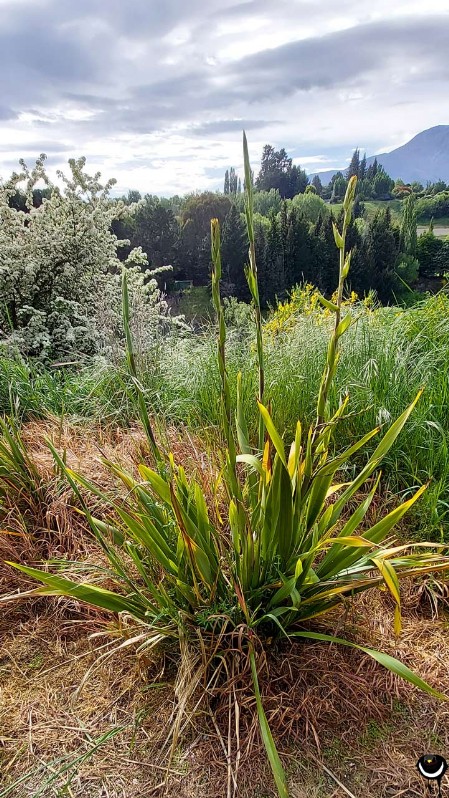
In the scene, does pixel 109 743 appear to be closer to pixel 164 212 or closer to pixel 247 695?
pixel 247 695

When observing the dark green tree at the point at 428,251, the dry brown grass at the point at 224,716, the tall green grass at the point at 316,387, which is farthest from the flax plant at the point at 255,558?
the dark green tree at the point at 428,251

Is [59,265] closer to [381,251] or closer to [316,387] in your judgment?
[316,387]

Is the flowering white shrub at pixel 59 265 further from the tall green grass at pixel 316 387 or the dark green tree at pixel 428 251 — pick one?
the dark green tree at pixel 428 251

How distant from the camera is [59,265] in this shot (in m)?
4.96

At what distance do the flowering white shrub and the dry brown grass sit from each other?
3540 millimetres

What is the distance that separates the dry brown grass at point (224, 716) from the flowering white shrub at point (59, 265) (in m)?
3.54

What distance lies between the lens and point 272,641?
1128 mm

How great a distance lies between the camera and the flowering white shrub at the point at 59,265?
4.55 meters

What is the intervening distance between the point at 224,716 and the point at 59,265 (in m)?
4.90

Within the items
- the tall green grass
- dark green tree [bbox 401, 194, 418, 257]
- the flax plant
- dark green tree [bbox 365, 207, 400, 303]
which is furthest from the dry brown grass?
dark green tree [bbox 401, 194, 418, 257]

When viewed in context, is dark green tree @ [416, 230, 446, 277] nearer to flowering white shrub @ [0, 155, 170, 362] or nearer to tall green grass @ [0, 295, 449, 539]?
flowering white shrub @ [0, 155, 170, 362]

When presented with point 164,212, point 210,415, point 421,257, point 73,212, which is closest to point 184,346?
point 210,415

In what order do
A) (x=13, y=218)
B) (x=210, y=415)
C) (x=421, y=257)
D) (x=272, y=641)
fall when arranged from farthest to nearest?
(x=421, y=257), (x=13, y=218), (x=210, y=415), (x=272, y=641)

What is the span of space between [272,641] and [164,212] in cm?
2776
